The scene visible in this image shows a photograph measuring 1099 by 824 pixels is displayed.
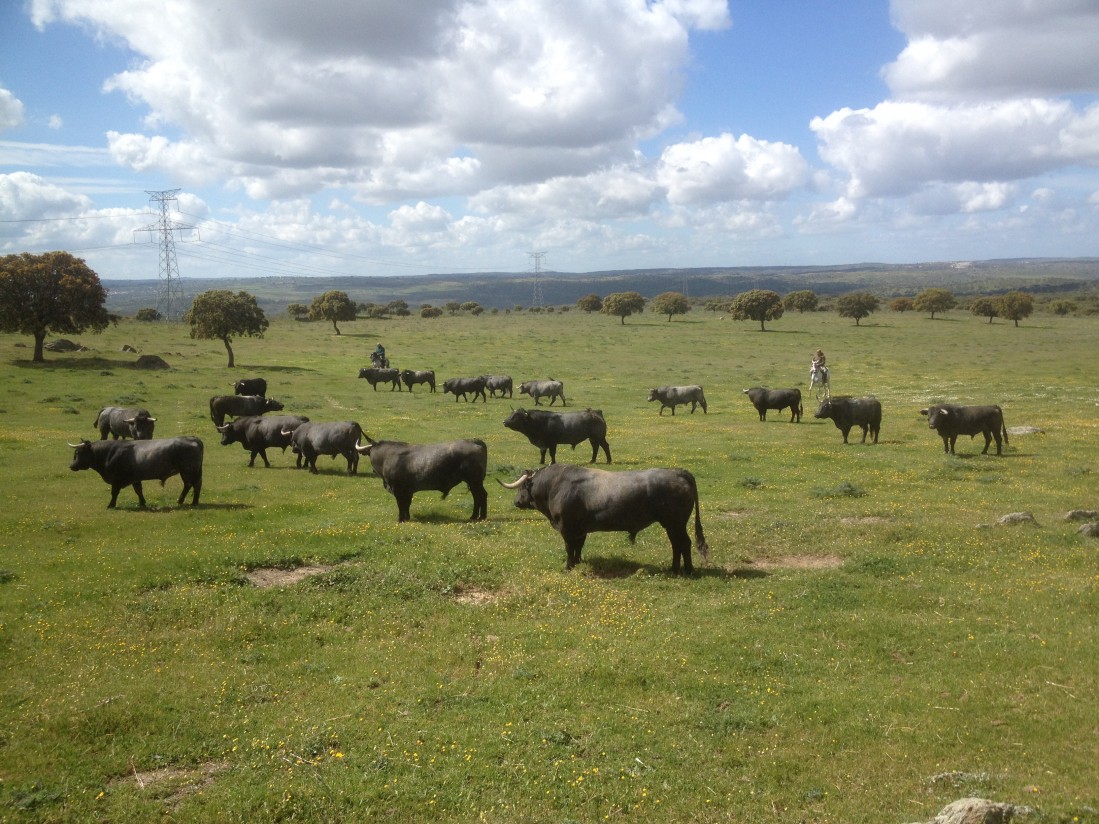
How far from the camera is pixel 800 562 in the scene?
14.5m

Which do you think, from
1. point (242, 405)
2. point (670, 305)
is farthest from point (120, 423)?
point (670, 305)

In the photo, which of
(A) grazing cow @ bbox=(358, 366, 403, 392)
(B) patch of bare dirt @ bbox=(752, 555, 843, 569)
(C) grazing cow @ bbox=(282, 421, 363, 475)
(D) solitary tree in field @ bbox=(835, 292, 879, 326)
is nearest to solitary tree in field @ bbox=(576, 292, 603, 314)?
(D) solitary tree in field @ bbox=(835, 292, 879, 326)

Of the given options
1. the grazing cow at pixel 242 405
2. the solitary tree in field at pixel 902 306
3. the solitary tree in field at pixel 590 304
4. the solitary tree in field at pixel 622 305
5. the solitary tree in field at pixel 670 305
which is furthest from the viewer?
the solitary tree in field at pixel 590 304

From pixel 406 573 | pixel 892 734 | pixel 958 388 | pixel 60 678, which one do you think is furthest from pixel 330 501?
pixel 958 388

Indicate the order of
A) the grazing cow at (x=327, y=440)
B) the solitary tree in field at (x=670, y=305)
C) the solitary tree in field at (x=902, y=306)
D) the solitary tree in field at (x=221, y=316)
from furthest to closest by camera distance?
the solitary tree in field at (x=902, y=306) → the solitary tree in field at (x=670, y=305) → the solitary tree in field at (x=221, y=316) → the grazing cow at (x=327, y=440)

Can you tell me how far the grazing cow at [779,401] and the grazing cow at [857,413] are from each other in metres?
5.22

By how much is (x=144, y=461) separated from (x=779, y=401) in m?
25.9

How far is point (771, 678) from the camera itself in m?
9.67

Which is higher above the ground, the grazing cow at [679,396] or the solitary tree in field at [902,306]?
the solitary tree in field at [902,306]

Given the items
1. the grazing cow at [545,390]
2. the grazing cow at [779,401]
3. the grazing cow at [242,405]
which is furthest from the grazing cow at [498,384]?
the grazing cow at [779,401]

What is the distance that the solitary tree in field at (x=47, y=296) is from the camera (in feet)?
163

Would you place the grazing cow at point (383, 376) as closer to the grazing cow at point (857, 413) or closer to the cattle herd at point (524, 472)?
the cattle herd at point (524, 472)

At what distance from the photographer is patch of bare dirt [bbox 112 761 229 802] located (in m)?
7.66

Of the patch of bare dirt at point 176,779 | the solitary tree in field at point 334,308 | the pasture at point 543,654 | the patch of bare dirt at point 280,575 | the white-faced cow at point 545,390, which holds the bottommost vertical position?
the patch of bare dirt at point 176,779
